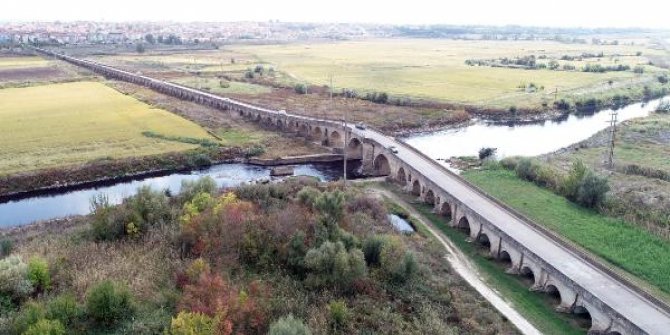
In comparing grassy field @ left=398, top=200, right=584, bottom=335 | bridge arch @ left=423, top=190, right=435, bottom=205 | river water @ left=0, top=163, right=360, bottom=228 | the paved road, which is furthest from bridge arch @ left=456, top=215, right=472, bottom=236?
river water @ left=0, top=163, right=360, bottom=228

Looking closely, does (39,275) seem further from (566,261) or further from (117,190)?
(566,261)

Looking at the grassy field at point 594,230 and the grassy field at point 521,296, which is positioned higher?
the grassy field at point 594,230

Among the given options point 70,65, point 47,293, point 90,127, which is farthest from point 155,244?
point 70,65

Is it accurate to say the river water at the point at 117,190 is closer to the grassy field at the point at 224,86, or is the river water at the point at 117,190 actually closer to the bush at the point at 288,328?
the bush at the point at 288,328

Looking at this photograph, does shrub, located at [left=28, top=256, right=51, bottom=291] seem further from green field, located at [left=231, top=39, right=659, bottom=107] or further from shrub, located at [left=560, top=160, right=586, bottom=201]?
green field, located at [left=231, top=39, right=659, bottom=107]

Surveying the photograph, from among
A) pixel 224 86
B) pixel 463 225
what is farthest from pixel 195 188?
pixel 224 86

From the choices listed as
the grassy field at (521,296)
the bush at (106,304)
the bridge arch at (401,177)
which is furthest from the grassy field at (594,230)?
the bush at (106,304)

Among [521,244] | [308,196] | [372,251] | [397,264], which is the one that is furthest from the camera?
[308,196]
